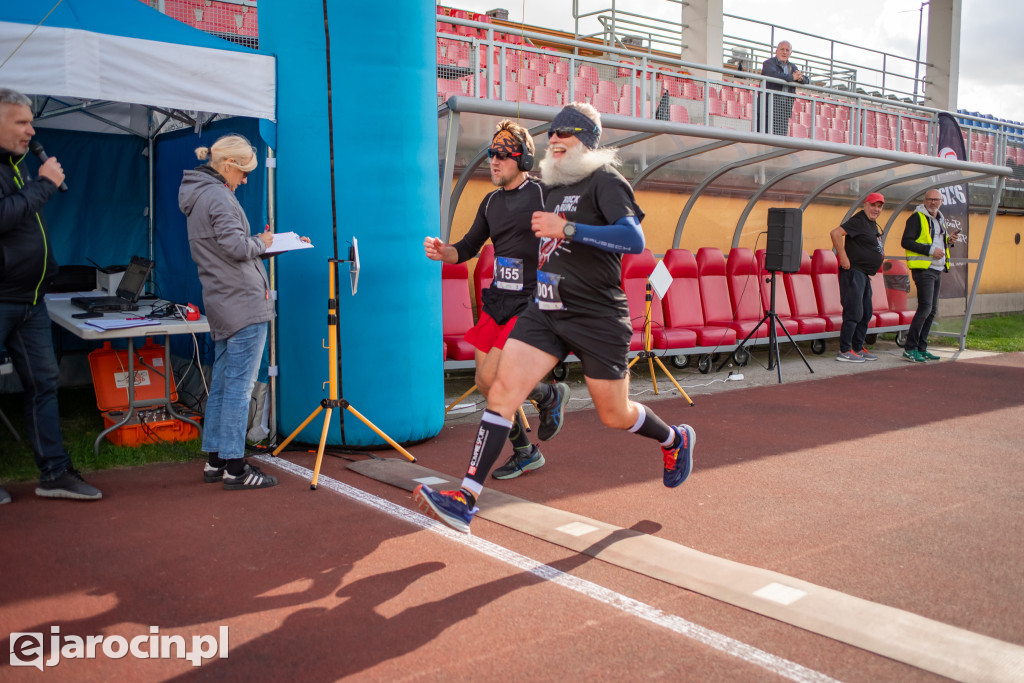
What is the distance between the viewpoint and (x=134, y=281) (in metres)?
6.48

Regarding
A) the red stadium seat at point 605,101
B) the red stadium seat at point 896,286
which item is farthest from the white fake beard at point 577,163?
the red stadium seat at point 896,286

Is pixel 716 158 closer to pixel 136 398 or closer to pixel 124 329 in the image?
pixel 136 398

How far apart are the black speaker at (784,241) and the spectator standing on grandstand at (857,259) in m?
1.37

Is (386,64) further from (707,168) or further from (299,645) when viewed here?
(707,168)

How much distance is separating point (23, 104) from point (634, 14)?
18.0 m

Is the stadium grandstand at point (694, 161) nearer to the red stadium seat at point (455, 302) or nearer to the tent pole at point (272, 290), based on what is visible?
the red stadium seat at point (455, 302)

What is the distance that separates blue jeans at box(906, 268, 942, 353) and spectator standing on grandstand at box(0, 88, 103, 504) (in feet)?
34.7

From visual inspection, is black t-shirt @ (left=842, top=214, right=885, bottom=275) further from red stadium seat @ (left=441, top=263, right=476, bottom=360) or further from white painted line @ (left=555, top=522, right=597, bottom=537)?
white painted line @ (left=555, top=522, right=597, bottom=537)

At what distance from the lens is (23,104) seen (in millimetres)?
4352

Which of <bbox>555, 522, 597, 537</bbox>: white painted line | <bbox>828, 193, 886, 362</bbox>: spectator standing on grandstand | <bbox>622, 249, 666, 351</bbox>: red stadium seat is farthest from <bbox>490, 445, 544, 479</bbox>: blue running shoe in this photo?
<bbox>828, 193, 886, 362</bbox>: spectator standing on grandstand

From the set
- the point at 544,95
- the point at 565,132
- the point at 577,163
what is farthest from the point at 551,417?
the point at 544,95

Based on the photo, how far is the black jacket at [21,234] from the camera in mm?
4309

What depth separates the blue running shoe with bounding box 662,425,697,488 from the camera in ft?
15.2

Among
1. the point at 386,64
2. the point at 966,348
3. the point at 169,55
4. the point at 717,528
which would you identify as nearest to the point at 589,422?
the point at 717,528
